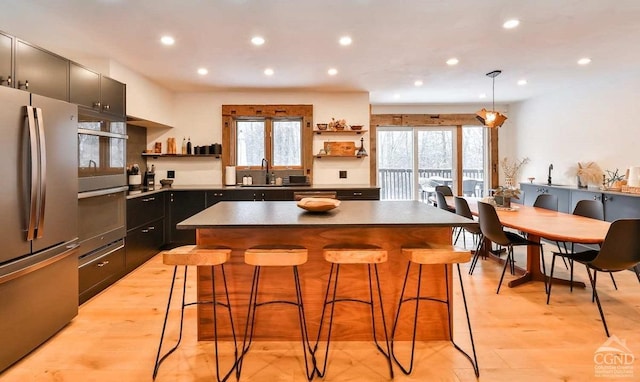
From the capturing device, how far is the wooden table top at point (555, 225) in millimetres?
2561

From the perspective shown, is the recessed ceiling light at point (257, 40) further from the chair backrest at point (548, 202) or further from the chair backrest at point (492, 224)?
the chair backrest at point (548, 202)

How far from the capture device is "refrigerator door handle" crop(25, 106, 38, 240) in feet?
6.88

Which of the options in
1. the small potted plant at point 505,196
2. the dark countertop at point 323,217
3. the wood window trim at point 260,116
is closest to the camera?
the dark countertop at point 323,217

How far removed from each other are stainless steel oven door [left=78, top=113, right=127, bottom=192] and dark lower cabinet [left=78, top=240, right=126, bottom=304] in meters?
0.66

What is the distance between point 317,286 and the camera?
2.38 meters

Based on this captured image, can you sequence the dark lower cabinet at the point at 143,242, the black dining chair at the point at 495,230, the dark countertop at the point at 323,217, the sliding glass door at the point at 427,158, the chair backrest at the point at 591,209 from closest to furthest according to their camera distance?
the dark countertop at the point at 323,217 → the black dining chair at the point at 495,230 → the chair backrest at the point at 591,209 → the dark lower cabinet at the point at 143,242 → the sliding glass door at the point at 427,158

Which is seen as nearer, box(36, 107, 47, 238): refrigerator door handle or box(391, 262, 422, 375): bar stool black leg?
box(391, 262, 422, 375): bar stool black leg

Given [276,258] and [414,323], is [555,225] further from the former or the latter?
[276,258]

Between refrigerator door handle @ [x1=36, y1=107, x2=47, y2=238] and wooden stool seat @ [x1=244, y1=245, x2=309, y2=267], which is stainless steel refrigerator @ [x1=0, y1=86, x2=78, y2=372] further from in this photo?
wooden stool seat @ [x1=244, y1=245, x2=309, y2=267]

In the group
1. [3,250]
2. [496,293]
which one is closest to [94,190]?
[3,250]

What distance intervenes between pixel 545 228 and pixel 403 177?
4.12 m

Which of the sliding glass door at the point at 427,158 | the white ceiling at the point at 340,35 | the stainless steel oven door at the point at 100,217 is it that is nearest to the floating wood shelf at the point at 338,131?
the white ceiling at the point at 340,35

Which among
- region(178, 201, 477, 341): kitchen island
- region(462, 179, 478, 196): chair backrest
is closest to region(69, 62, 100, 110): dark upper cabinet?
region(178, 201, 477, 341): kitchen island

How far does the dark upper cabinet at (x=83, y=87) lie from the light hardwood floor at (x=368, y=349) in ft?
6.11
